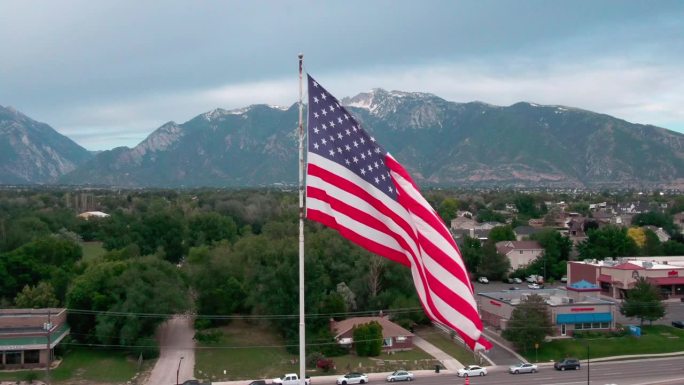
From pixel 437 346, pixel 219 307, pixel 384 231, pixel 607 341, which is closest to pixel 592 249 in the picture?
pixel 607 341

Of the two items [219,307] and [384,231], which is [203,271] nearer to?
[219,307]

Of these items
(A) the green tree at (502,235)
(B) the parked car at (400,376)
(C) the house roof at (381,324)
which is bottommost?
(B) the parked car at (400,376)

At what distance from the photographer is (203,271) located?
1951 inches

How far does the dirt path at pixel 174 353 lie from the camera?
1489 inches

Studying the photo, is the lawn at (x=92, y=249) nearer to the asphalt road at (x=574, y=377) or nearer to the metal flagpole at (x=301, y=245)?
the asphalt road at (x=574, y=377)

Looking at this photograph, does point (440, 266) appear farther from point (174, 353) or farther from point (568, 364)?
A: point (174, 353)

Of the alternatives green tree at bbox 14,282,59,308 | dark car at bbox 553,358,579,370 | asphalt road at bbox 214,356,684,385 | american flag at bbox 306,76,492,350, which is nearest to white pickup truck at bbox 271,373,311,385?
asphalt road at bbox 214,356,684,385

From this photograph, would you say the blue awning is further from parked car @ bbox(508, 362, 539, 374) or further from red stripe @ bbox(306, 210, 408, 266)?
red stripe @ bbox(306, 210, 408, 266)

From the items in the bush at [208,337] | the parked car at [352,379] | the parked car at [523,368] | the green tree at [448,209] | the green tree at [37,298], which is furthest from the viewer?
the green tree at [448,209]

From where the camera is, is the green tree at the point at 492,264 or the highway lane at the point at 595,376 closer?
the highway lane at the point at 595,376

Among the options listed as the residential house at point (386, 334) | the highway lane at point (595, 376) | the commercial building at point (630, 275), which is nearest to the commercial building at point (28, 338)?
the residential house at point (386, 334)

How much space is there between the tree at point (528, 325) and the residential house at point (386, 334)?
6364 millimetres

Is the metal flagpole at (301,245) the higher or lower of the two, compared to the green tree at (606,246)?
higher

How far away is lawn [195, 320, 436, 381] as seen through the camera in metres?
39.0
